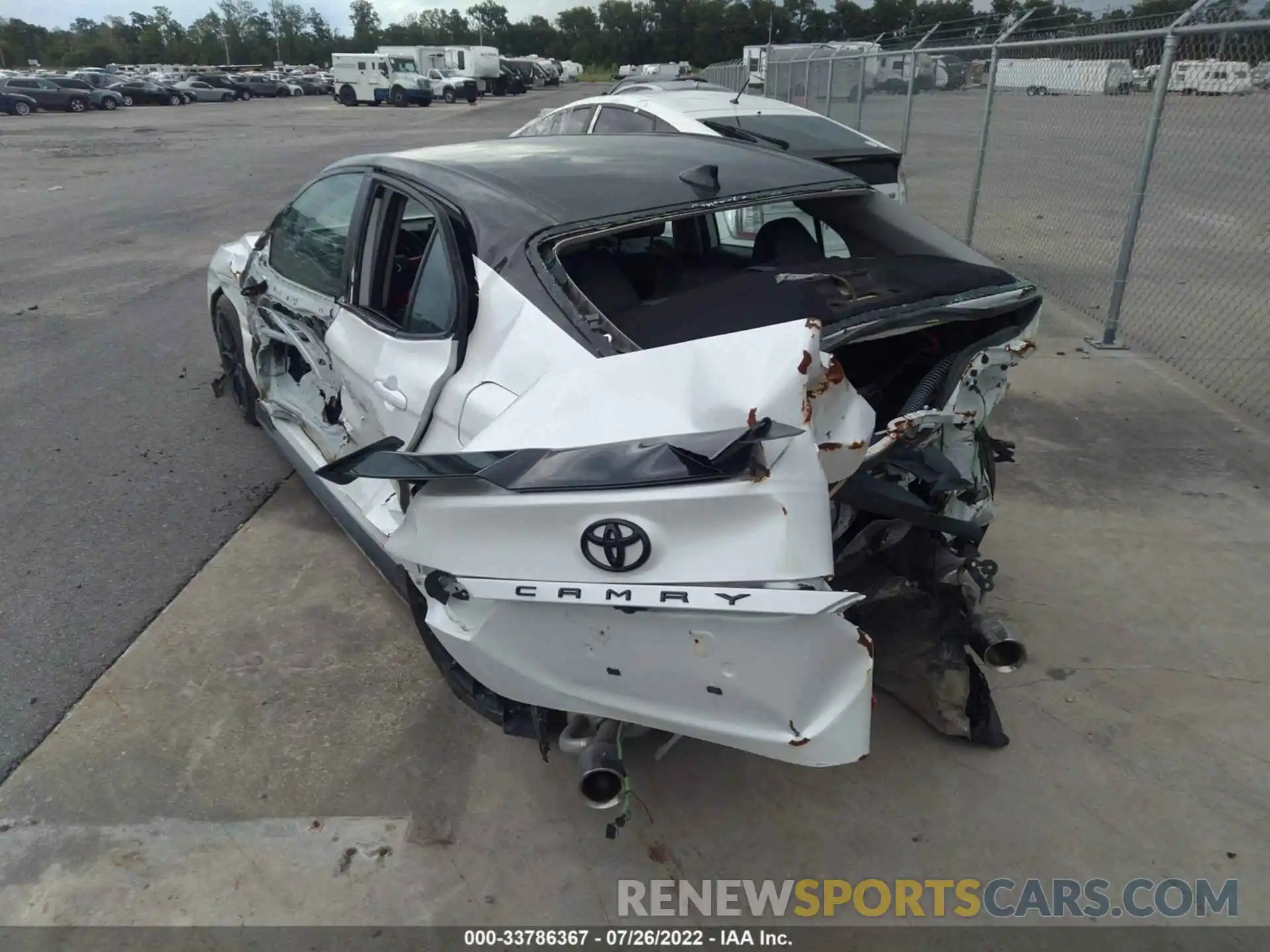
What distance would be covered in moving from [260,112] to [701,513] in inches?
1598

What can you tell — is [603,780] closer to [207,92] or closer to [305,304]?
[305,304]

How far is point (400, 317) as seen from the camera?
10.7 ft

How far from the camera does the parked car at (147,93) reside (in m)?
41.6

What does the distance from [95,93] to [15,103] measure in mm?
3789

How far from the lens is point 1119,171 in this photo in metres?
10.9

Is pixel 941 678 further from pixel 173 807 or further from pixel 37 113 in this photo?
pixel 37 113

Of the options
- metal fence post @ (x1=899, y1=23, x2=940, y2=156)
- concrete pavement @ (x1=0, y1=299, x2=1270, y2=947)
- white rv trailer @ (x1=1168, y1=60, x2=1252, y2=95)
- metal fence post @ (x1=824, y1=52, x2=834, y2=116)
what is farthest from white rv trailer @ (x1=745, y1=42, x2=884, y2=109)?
concrete pavement @ (x1=0, y1=299, x2=1270, y2=947)

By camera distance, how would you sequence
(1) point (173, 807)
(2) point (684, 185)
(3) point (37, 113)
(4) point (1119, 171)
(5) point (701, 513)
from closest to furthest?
(5) point (701, 513) → (1) point (173, 807) → (2) point (684, 185) → (4) point (1119, 171) → (3) point (37, 113)

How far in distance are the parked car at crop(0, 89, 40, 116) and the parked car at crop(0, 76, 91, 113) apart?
0.09m

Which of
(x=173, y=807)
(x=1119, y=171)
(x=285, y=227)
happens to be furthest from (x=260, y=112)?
(x=173, y=807)

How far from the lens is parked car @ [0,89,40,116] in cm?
3475

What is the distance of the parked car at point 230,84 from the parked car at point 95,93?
8755 mm

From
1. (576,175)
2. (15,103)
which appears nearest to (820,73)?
(576,175)

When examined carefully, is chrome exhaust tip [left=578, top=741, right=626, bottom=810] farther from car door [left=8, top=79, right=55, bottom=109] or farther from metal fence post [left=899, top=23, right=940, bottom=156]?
car door [left=8, top=79, right=55, bottom=109]
